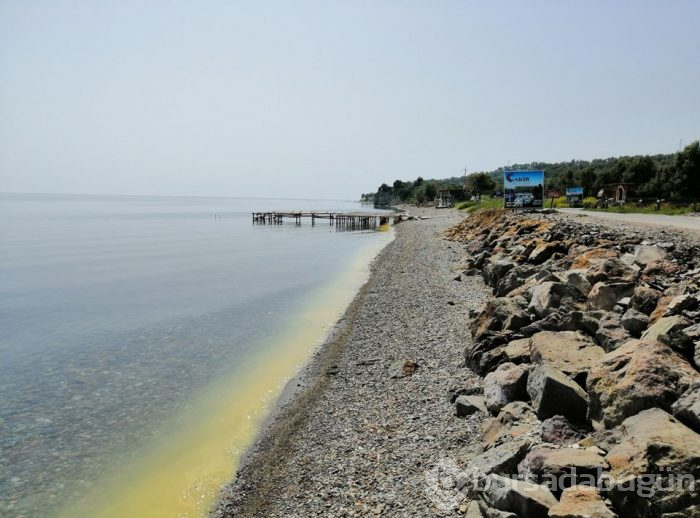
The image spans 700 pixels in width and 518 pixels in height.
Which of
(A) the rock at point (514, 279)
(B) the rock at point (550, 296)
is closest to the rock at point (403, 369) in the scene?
(B) the rock at point (550, 296)

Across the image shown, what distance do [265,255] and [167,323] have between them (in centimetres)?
2174

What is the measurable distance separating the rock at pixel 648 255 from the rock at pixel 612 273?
0.57 metres

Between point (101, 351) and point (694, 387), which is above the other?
point (694, 387)

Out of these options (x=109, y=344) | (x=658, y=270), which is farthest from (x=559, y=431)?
(x=109, y=344)

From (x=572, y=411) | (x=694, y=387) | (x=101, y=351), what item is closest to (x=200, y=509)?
(x=572, y=411)

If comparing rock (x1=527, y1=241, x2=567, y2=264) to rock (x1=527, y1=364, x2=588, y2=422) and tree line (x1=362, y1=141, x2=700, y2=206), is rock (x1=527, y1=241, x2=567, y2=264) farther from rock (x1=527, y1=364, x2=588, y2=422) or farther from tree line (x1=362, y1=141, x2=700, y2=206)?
tree line (x1=362, y1=141, x2=700, y2=206)

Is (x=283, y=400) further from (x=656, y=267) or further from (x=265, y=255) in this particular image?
(x=265, y=255)

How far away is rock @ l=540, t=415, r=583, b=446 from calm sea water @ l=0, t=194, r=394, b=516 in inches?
269

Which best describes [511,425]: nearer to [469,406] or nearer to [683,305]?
[469,406]

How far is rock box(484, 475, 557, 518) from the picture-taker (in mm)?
3955

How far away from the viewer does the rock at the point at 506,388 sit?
261 inches

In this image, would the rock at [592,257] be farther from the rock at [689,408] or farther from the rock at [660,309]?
the rock at [689,408]

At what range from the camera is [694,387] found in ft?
14.8

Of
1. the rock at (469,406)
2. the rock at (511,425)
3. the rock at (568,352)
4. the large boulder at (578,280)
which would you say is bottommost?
the rock at (469,406)
